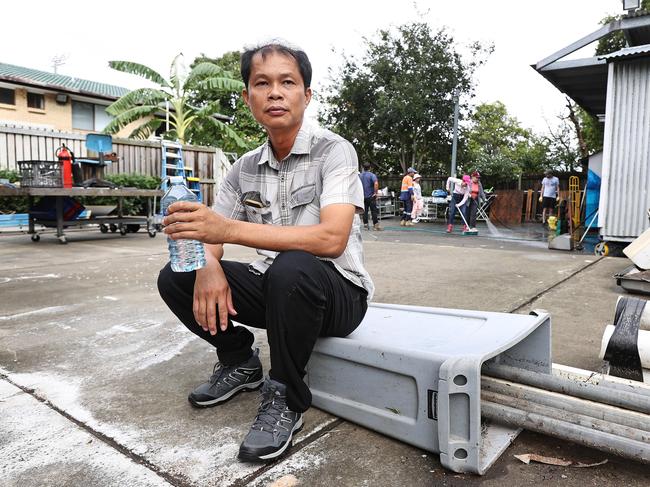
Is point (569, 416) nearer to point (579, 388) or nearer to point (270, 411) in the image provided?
point (579, 388)

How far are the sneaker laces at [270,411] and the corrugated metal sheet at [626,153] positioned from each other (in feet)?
22.5

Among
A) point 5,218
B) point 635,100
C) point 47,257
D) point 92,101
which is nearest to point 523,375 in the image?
point 47,257

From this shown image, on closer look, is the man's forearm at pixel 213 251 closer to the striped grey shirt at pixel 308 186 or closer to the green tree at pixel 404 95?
the striped grey shirt at pixel 308 186

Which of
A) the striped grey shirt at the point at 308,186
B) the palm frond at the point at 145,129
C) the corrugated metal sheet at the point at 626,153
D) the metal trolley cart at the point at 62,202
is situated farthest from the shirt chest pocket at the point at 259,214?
the palm frond at the point at 145,129

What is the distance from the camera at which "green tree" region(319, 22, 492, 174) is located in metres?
19.9

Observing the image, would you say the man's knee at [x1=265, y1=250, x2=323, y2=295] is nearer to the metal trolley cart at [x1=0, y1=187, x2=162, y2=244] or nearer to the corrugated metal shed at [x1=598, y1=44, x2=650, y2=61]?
the metal trolley cart at [x1=0, y1=187, x2=162, y2=244]

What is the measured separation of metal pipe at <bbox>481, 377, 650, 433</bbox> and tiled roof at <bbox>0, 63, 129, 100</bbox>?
21.2 metres

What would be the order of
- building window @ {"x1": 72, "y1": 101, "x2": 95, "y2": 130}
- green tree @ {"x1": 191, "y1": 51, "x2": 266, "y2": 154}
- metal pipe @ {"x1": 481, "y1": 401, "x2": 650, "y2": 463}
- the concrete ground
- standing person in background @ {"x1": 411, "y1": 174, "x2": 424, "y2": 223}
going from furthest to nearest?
green tree @ {"x1": 191, "y1": 51, "x2": 266, "y2": 154} → building window @ {"x1": 72, "y1": 101, "x2": 95, "y2": 130} → standing person in background @ {"x1": 411, "y1": 174, "x2": 424, "y2": 223} → the concrete ground → metal pipe @ {"x1": 481, "y1": 401, "x2": 650, "y2": 463}

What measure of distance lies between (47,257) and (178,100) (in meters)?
10.1

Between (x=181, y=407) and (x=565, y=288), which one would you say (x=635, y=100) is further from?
(x=181, y=407)

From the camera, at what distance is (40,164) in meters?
6.72

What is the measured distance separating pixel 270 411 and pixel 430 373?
1.78ft

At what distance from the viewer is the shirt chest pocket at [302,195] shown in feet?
5.82

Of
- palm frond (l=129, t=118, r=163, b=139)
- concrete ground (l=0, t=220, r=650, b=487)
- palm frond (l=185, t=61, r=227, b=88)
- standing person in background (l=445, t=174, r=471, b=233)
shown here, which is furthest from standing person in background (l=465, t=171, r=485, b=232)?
palm frond (l=129, t=118, r=163, b=139)
